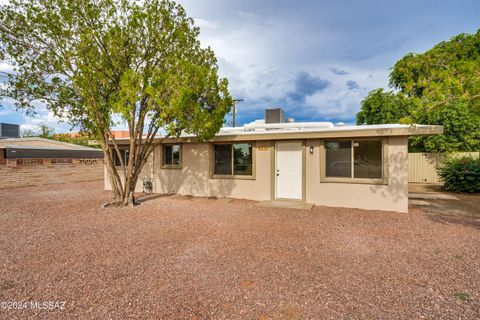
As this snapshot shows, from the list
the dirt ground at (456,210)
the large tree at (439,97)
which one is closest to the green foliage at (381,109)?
the large tree at (439,97)

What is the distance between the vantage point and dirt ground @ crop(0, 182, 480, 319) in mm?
2557

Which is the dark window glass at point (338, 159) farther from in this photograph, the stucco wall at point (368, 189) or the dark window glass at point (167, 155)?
the dark window glass at point (167, 155)

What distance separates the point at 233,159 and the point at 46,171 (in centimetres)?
1133

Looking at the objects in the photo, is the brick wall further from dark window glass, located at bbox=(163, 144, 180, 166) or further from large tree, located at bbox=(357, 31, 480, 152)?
large tree, located at bbox=(357, 31, 480, 152)

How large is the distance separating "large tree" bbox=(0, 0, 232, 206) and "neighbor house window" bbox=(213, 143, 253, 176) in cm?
134

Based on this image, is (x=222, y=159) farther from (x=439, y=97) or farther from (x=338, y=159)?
(x=439, y=97)

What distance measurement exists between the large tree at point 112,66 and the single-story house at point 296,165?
5.69 feet

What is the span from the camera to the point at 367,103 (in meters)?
17.6

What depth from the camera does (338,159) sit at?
7574 mm

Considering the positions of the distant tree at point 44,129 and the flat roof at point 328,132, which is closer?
the flat roof at point 328,132

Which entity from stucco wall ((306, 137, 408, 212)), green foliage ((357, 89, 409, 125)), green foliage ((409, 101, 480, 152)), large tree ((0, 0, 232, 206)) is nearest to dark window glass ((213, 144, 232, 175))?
large tree ((0, 0, 232, 206))

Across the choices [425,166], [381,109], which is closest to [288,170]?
[425,166]

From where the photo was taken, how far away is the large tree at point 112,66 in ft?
22.1

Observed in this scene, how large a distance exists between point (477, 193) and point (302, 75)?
39.0 ft
